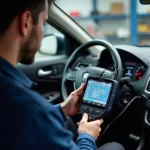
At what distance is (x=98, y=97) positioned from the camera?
1655 millimetres

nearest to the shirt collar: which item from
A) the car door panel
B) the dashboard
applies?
the dashboard

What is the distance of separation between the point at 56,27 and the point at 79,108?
0.90 meters

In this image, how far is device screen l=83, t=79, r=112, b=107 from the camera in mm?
1620

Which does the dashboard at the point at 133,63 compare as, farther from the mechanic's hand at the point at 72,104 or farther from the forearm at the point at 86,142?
the forearm at the point at 86,142

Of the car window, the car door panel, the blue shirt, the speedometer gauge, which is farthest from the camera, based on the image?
the car window

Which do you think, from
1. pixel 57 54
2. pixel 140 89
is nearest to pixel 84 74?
pixel 140 89

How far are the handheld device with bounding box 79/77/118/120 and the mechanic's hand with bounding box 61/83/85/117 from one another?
4cm

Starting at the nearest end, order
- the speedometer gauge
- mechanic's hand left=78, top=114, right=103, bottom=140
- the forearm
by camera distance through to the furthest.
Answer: the forearm < mechanic's hand left=78, top=114, right=103, bottom=140 < the speedometer gauge

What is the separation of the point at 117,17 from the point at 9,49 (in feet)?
25.9

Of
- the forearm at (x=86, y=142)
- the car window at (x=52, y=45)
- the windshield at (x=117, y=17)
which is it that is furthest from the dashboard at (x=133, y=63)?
the windshield at (x=117, y=17)

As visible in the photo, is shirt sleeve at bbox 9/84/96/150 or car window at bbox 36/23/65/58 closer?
shirt sleeve at bbox 9/84/96/150

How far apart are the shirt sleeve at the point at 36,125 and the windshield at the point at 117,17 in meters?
7.45

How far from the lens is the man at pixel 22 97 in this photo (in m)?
0.96

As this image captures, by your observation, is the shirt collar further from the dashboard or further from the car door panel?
the car door panel
